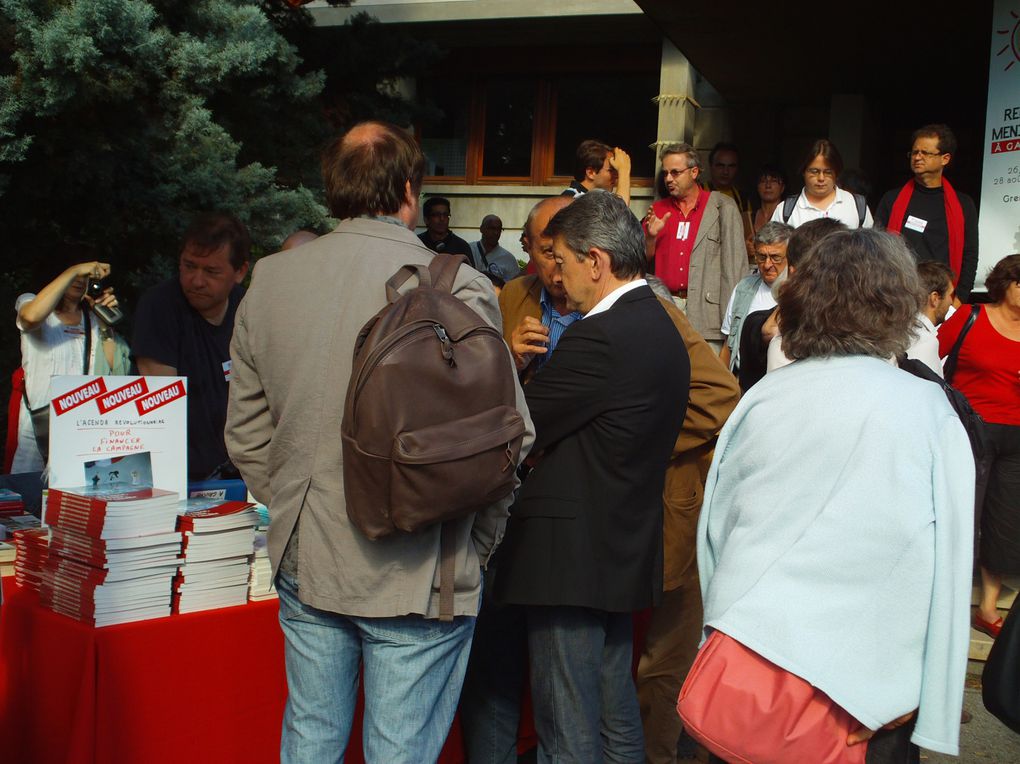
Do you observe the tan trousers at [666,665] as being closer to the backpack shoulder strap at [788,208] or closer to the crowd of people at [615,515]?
the crowd of people at [615,515]

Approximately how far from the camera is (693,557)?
315cm

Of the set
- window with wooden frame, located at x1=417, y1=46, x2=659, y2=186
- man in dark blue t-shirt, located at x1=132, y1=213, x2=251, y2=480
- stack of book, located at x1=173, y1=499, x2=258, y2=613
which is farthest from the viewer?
window with wooden frame, located at x1=417, y1=46, x2=659, y2=186

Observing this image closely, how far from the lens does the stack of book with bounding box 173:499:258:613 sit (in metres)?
2.76

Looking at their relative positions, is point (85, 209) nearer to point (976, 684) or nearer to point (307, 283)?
point (307, 283)

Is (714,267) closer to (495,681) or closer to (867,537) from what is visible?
(495,681)

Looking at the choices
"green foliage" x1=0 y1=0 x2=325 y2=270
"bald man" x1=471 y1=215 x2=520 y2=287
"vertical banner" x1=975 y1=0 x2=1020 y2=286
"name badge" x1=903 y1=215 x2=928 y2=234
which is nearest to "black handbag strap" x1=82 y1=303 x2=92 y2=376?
"green foliage" x1=0 y1=0 x2=325 y2=270

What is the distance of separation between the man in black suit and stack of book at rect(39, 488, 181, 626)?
94 cm

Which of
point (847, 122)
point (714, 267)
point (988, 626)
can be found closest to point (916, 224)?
point (714, 267)

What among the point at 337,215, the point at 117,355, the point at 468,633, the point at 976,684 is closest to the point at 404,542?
the point at 468,633

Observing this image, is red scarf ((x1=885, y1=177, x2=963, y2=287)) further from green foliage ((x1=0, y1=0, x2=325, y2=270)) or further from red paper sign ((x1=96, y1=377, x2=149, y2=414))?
red paper sign ((x1=96, y1=377, x2=149, y2=414))

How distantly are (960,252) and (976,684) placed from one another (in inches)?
112

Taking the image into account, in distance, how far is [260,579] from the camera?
9.53ft

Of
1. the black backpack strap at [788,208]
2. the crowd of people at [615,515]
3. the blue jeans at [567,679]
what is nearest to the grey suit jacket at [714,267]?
the black backpack strap at [788,208]

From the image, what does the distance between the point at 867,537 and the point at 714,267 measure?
15.1ft
